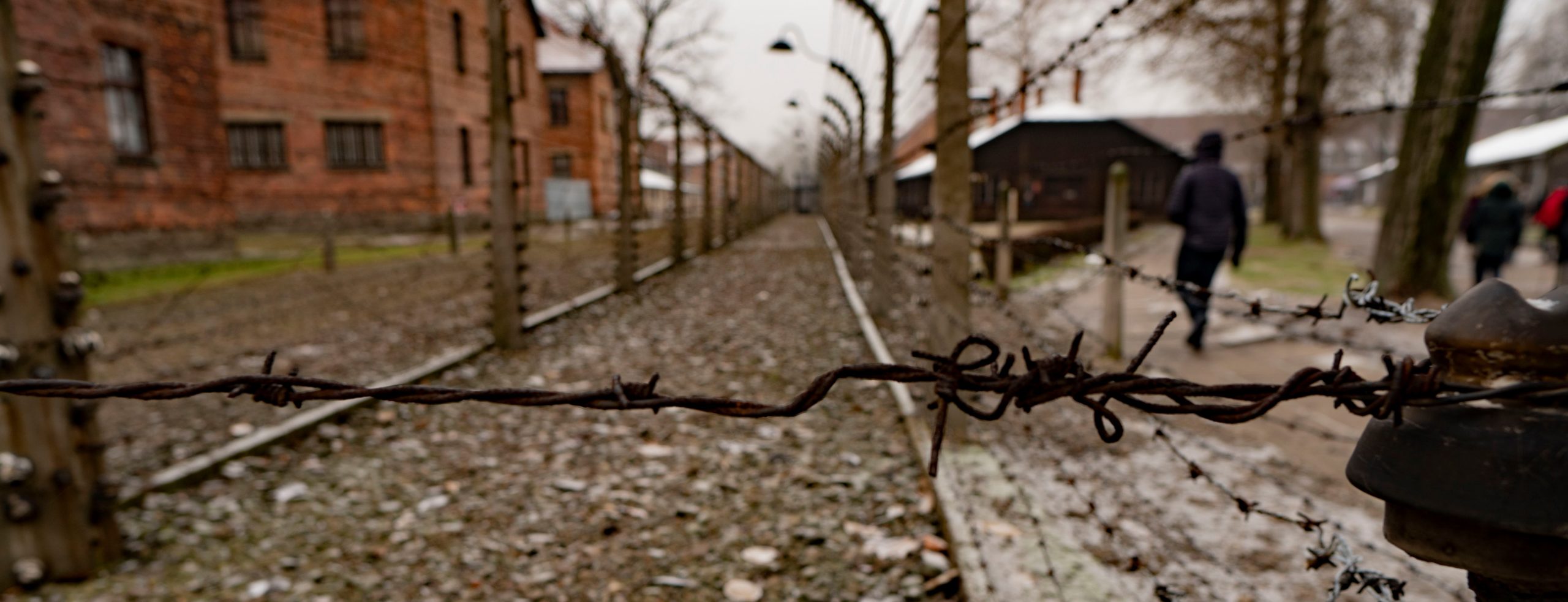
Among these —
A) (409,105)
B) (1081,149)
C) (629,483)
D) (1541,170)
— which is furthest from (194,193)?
(1541,170)

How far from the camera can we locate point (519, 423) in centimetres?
479

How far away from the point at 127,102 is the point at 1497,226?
2112cm

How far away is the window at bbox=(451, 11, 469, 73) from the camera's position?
23.2m

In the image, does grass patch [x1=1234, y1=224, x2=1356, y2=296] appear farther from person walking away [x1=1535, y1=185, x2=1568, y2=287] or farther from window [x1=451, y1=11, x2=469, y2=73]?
window [x1=451, y1=11, x2=469, y2=73]

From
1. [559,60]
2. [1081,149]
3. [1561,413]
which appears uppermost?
[559,60]

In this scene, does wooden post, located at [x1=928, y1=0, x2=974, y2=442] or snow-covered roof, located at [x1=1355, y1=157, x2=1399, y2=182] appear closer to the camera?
wooden post, located at [x1=928, y1=0, x2=974, y2=442]

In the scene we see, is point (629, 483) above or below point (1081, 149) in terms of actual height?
below

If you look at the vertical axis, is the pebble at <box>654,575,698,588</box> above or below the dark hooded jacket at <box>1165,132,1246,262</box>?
below

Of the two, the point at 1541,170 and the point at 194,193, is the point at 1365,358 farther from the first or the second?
the point at 1541,170

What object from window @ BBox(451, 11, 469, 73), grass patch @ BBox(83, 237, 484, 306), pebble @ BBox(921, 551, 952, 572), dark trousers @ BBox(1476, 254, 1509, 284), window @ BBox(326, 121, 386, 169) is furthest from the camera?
window @ BBox(451, 11, 469, 73)

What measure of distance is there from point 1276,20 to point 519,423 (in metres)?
19.8

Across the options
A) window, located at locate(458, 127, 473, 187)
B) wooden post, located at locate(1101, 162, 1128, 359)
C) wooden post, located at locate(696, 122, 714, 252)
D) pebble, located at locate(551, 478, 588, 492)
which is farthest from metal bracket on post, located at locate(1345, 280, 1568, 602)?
window, located at locate(458, 127, 473, 187)

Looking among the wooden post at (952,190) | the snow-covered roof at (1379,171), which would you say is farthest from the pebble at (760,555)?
the snow-covered roof at (1379,171)

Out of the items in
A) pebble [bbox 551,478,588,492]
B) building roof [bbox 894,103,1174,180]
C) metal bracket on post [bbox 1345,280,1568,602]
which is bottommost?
pebble [bbox 551,478,588,492]
